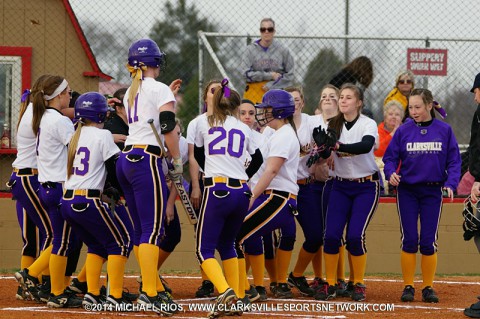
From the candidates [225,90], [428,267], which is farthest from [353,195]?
[225,90]

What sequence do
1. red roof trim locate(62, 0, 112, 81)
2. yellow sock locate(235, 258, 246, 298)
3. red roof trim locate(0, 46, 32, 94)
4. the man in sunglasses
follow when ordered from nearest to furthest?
yellow sock locate(235, 258, 246, 298) < the man in sunglasses < red roof trim locate(0, 46, 32, 94) < red roof trim locate(62, 0, 112, 81)

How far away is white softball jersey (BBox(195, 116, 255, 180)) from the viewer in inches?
314

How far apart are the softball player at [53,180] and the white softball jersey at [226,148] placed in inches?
53.8

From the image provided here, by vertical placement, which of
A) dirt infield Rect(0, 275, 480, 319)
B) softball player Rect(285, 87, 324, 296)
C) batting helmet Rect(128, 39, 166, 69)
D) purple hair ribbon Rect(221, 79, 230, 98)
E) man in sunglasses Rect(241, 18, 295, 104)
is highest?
man in sunglasses Rect(241, 18, 295, 104)

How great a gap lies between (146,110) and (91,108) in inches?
20.9

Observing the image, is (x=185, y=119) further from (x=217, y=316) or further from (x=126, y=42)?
(x=217, y=316)

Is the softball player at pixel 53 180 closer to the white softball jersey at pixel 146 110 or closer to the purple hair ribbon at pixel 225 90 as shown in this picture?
the white softball jersey at pixel 146 110

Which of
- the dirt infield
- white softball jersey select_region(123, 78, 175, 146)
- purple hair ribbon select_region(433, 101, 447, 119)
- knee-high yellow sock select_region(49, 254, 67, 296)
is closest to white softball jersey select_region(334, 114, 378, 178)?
purple hair ribbon select_region(433, 101, 447, 119)

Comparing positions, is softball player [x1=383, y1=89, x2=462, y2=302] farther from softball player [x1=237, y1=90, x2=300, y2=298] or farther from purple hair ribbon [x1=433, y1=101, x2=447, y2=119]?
softball player [x1=237, y1=90, x2=300, y2=298]

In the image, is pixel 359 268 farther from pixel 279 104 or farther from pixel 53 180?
pixel 53 180

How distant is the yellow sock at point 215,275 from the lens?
768 centimetres

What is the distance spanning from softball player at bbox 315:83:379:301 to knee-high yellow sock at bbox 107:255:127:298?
2107mm

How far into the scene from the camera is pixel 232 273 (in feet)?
26.4

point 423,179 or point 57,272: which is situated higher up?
point 423,179
